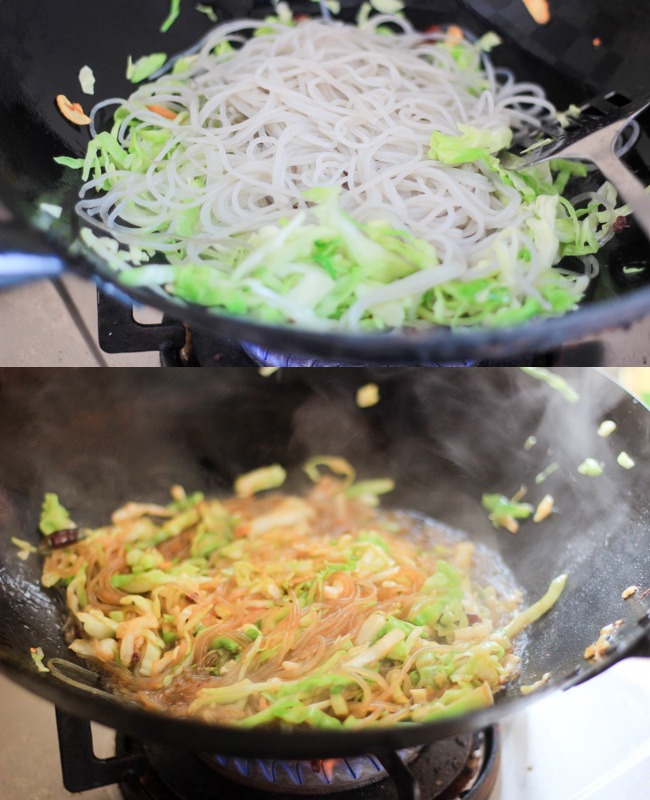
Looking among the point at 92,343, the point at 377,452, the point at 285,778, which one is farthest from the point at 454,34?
the point at 285,778

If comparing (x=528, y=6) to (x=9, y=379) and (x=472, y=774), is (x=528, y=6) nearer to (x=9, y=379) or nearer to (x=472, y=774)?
(x=9, y=379)

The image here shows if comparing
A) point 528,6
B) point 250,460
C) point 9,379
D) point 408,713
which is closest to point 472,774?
point 408,713

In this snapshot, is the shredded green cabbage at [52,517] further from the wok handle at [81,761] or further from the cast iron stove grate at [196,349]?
the wok handle at [81,761]

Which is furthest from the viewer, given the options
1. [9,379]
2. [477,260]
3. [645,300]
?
[9,379]

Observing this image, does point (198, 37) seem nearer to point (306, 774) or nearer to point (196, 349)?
point (196, 349)

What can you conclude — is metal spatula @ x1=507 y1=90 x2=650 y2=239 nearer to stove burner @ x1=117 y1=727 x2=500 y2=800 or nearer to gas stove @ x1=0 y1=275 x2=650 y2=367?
gas stove @ x1=0 y1=275 x2=650 y2=367

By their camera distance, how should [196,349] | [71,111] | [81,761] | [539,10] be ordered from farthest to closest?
[196,349] → [539,10] → [71,111] → [81,761]

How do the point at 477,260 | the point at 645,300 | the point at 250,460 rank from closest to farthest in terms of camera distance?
the point at 645,300, the point at 477,260, the point at 250,460
